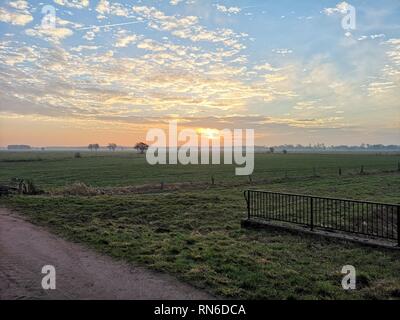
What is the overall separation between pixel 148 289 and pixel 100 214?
8.93 metres

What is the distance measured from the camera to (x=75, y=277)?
22.3ft

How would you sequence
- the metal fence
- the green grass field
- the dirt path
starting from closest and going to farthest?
the dirt path, the green grass field, the metal fence

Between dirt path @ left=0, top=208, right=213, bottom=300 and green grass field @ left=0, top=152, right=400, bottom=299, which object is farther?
green grass field @ left=0, top=152, right=400, bottom=299

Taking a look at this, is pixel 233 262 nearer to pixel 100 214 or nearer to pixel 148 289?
pixel 148 289

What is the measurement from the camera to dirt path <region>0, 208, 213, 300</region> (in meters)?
5.94

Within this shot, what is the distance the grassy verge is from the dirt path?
1.51 ft

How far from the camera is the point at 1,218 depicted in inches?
534

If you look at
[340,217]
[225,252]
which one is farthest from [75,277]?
[340,217]

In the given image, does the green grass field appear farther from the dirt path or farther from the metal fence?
the metal fence

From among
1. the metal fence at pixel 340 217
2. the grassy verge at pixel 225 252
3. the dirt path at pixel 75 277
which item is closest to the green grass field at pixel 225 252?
the grassy verge at pixel 225 252

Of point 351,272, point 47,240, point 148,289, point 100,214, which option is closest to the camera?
point 148,289

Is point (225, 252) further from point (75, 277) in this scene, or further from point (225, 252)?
point (75, 277)

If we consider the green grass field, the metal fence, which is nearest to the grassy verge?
the green grass field
